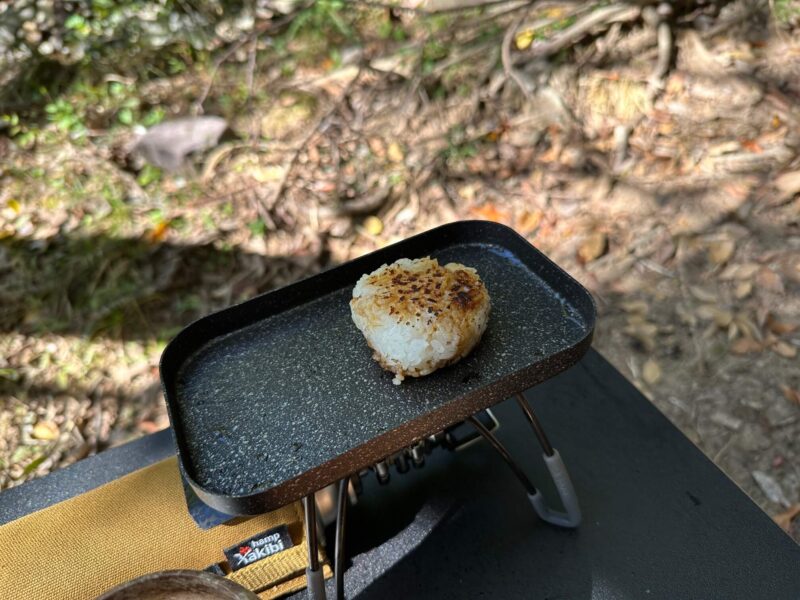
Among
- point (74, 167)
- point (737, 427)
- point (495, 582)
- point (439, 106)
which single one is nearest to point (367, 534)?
point (495, 582)

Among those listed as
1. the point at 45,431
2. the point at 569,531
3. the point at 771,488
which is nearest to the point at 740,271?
the point at 771,488

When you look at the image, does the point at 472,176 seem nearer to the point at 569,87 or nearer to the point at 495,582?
the point at 569,87

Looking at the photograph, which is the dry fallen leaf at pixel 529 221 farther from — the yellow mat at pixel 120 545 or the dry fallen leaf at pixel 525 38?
the yellow mat at pixel 120 545

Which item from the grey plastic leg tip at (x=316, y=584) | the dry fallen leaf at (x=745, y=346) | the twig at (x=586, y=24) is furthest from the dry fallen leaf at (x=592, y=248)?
the grey plastic leg tip at (x=316, y=584)

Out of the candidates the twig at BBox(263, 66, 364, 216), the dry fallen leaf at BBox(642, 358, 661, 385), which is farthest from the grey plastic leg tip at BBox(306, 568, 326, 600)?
the twig at BBox(263, 66, 364, 216)

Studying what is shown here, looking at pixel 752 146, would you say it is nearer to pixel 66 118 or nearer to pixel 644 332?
pixel 644 332
